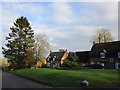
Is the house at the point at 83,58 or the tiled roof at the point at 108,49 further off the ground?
the tiled roof at the point at 108,49

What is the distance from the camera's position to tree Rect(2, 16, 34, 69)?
165 ft

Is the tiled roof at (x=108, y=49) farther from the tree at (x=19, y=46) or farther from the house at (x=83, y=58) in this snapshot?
the tree at (x=19, y=46)

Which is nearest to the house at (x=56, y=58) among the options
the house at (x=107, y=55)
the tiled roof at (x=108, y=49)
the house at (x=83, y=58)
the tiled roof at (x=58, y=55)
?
the tiled roof at (x=58, y=55)

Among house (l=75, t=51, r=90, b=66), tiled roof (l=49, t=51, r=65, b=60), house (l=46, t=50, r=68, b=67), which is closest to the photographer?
house (l=75, t=51, r=90, b=66)

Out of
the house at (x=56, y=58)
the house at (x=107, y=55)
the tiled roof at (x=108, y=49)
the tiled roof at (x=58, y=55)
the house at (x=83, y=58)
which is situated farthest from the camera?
the tiled roof at (x=58, y=55)

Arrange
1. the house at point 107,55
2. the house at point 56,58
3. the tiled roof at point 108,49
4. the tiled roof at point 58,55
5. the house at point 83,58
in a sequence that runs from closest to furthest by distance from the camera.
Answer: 1. the house at point 107,55
2. the tiled roof at point 108,49
3. the house at point 83,58
4. the house at point 56,58
5. the tiled roof at point 58,55

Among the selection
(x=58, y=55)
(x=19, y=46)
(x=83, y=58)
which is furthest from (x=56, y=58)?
(x=19, y=46)

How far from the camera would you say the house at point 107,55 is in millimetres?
48969

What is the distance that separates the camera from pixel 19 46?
5000 centimetres

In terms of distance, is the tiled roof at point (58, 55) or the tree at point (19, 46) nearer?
the tree at point (19, 46)

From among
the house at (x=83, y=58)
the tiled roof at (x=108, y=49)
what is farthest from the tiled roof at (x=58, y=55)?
the tiled roof at (x=108, y=49)

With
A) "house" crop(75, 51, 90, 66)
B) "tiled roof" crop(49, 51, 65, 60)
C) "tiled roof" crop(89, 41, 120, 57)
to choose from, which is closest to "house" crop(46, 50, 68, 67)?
"tiled roof" crop(49, 51, 65, 60)

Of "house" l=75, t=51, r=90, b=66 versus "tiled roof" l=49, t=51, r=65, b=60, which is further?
"tiled roof" l=49, t=51, r=65, b=60

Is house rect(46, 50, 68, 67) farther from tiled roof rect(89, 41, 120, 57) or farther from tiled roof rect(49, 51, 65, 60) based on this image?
tiled roof rect(89, 41, 120, 57)
